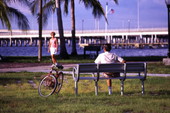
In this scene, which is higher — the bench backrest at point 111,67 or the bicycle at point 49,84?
the bench backrest at point 111,67

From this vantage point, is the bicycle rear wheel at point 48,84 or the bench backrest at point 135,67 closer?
the bicycle rear wheel at point 48,84

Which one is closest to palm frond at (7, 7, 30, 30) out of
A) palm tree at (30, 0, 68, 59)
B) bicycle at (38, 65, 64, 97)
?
palm tree at (30, 0, 68, 59)

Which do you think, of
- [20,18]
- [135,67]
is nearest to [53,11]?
[20,18]

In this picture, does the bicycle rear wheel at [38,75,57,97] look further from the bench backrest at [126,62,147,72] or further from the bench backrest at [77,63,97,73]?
the bench backrest at [126,62,147,72]

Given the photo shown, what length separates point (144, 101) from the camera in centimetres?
933

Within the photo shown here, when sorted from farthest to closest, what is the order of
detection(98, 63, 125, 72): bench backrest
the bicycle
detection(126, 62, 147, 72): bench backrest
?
detection(126, 62, 147, 72): bench backrest < detection(98, 63, 125, 72): bench backrest < the bicycle

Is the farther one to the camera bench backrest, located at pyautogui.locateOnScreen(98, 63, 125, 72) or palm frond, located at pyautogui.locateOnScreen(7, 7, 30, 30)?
palm frond, located at pyautogui.locateOnScreen(7, 7, 30, 30)

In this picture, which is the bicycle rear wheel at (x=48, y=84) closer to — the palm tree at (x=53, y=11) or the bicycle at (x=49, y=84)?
the bicycle at (x=49, y=84)

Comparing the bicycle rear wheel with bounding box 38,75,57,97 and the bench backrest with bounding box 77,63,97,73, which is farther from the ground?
the bench backrest with bounding box 77,63,97,73

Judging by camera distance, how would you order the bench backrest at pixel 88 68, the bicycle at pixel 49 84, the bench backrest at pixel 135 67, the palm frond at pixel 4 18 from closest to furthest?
the bicycle at pixel 49 84 < the bench backrest at pixel 88 68 < the bench backrest at pixel 135 67 < the palm frond at pixel 4 18

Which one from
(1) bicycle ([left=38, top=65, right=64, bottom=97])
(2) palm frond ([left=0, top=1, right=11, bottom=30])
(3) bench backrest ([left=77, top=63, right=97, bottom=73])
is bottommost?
(1) bicycle ([left=38, top=65, right=64, bottom=97])

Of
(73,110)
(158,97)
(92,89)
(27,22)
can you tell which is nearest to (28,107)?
(73,110)

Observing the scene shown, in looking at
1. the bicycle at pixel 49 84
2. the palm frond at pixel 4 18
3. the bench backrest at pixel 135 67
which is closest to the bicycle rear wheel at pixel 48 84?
the bicycle at pixel 49 84

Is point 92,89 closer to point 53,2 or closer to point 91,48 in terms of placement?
A: point 91,48
